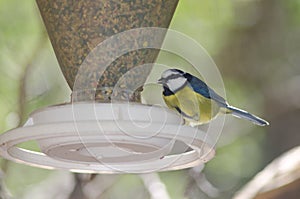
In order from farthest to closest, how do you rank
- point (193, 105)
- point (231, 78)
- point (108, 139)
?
point (231, 78) → point (193, 105) → point (108, 139)

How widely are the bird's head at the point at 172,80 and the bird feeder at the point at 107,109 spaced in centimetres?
14

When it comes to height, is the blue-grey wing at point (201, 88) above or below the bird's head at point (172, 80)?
below

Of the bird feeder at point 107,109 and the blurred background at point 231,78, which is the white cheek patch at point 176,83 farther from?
the blurred background at point 231,78

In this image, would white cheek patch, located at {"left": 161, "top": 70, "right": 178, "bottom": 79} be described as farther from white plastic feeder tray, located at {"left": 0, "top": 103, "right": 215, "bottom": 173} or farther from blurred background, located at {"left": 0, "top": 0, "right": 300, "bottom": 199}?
blurred background, located at {"left": 0, "top": 0, "right": 300, "bottom": 199}

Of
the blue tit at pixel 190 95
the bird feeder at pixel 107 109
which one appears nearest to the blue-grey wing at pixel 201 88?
the blue tit at pixel 190 95

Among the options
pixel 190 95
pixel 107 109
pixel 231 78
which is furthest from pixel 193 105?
pixel 231 78

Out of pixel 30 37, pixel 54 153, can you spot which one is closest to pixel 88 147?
pixel 54 153

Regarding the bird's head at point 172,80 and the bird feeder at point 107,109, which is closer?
the bird feeder at point 107,109

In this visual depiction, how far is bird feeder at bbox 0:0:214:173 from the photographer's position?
1.23m

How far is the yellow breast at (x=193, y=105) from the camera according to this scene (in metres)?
1.57

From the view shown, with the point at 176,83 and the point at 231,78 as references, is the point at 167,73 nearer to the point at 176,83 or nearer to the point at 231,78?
the point at 176,83

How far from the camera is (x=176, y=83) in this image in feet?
5.52

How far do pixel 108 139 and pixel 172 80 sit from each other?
0.50m

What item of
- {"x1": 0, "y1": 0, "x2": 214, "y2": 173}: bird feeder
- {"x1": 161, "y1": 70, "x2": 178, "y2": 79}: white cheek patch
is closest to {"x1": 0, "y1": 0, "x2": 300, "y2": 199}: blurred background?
{"x1": 161, "y1": 70, "x2": 178, "y2": 79}: white cheek patch
